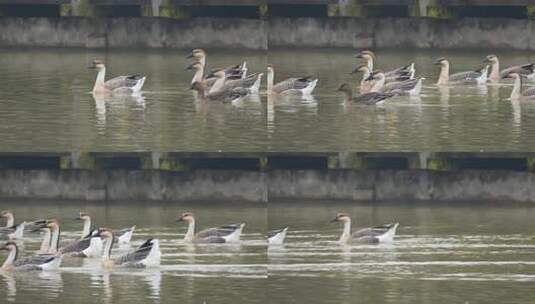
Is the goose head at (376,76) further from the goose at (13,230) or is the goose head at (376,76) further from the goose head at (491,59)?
the goose at (13,230)

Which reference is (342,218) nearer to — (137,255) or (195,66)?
(137,255)

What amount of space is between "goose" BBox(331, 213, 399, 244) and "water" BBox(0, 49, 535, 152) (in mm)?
2854

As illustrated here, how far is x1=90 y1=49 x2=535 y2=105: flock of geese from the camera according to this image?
53.5 meters

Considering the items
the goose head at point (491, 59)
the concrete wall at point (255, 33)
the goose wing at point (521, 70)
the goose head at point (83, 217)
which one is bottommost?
the goose head at point (83, 217)

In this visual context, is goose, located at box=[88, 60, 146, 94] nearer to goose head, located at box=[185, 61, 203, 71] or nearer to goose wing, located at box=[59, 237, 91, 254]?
goose head, located at box=[185, 61, 203, 71]

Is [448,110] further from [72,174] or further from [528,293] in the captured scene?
[528,293]

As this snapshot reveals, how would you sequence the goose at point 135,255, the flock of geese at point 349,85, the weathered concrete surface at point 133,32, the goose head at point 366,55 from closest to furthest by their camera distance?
the goose at point 135,255, the flock of geese at point 349,85, the goose head at point 366,55, the weathered concrete surface at point 133,32

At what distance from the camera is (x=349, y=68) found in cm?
6059

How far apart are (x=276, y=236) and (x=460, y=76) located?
1401 cm

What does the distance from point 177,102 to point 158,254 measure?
1140 centimetres

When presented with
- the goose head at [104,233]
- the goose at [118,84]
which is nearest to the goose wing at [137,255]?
the goose head at [104,233]

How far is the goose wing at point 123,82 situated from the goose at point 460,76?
7334 mm

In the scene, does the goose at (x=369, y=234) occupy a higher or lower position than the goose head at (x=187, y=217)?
lower

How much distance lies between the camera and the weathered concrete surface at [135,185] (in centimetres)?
4931
